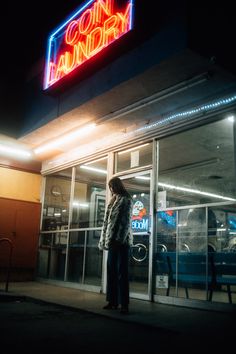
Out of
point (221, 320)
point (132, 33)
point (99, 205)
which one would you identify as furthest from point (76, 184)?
point (221, 320)

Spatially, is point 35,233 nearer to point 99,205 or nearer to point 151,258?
point 99,205

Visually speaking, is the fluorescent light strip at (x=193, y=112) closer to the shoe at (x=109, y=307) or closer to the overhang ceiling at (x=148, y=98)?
the overhang ceiling at (x=148, y=98)

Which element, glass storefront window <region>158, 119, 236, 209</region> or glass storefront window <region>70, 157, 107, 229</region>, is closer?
glass storefront window <region>158, 119, 236, 209</region>

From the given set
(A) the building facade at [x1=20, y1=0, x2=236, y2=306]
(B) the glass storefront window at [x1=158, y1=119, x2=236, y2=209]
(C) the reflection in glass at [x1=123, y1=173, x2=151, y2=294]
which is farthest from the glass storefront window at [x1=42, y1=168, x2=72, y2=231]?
(B) the glass storefront window at [x1=158, y1=119, x2=236, y2=209]

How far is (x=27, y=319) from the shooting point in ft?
16.0

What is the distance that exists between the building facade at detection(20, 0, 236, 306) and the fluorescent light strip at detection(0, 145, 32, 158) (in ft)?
1.54

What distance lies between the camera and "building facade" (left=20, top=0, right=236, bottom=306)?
6.03 metres

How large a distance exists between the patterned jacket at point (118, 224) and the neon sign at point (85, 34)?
2948 mm

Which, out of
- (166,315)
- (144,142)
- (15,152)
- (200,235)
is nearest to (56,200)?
(15,152)

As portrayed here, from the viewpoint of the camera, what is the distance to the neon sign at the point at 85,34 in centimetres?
669

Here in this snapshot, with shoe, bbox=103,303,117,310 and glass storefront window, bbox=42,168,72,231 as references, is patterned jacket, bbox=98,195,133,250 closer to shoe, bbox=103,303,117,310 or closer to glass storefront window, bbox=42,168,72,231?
shoe, bbox=103,303,117,310

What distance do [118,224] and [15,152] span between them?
236 inches

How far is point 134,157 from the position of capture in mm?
8234

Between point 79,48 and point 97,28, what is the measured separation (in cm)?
62
